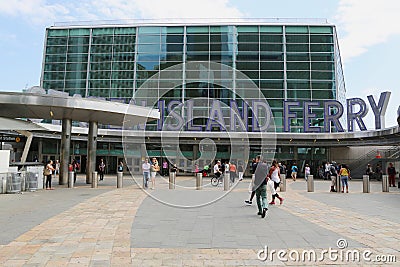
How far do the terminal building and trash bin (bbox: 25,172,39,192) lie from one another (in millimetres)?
18914

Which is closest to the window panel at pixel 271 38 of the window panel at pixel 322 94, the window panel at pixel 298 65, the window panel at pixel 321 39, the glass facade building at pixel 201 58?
the glass facade building at pixel 201 58

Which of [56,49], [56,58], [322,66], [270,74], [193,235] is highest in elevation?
[56,49]

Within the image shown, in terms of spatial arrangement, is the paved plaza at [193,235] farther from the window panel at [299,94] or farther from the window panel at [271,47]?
the window panel at [271,47]

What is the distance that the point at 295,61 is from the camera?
125ft

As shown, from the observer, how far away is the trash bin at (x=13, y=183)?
14.1 m

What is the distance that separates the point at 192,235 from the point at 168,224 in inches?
47.9

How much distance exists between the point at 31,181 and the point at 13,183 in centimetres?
122

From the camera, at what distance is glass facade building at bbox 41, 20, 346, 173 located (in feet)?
123

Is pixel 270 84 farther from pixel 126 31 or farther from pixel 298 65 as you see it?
pixel 126 31

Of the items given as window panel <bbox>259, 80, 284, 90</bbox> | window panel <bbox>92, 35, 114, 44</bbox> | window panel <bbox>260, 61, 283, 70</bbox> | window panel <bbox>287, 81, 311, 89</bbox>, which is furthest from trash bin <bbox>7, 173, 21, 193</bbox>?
window panel <bbox>287, 81, 311, 89</bbox>

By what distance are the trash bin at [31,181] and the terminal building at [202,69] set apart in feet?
62.1

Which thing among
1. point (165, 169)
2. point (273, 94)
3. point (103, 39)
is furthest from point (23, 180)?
point (103, 39)

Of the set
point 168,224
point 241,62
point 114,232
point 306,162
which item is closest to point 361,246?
point 168,224

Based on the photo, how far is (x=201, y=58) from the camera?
38.6 metres
